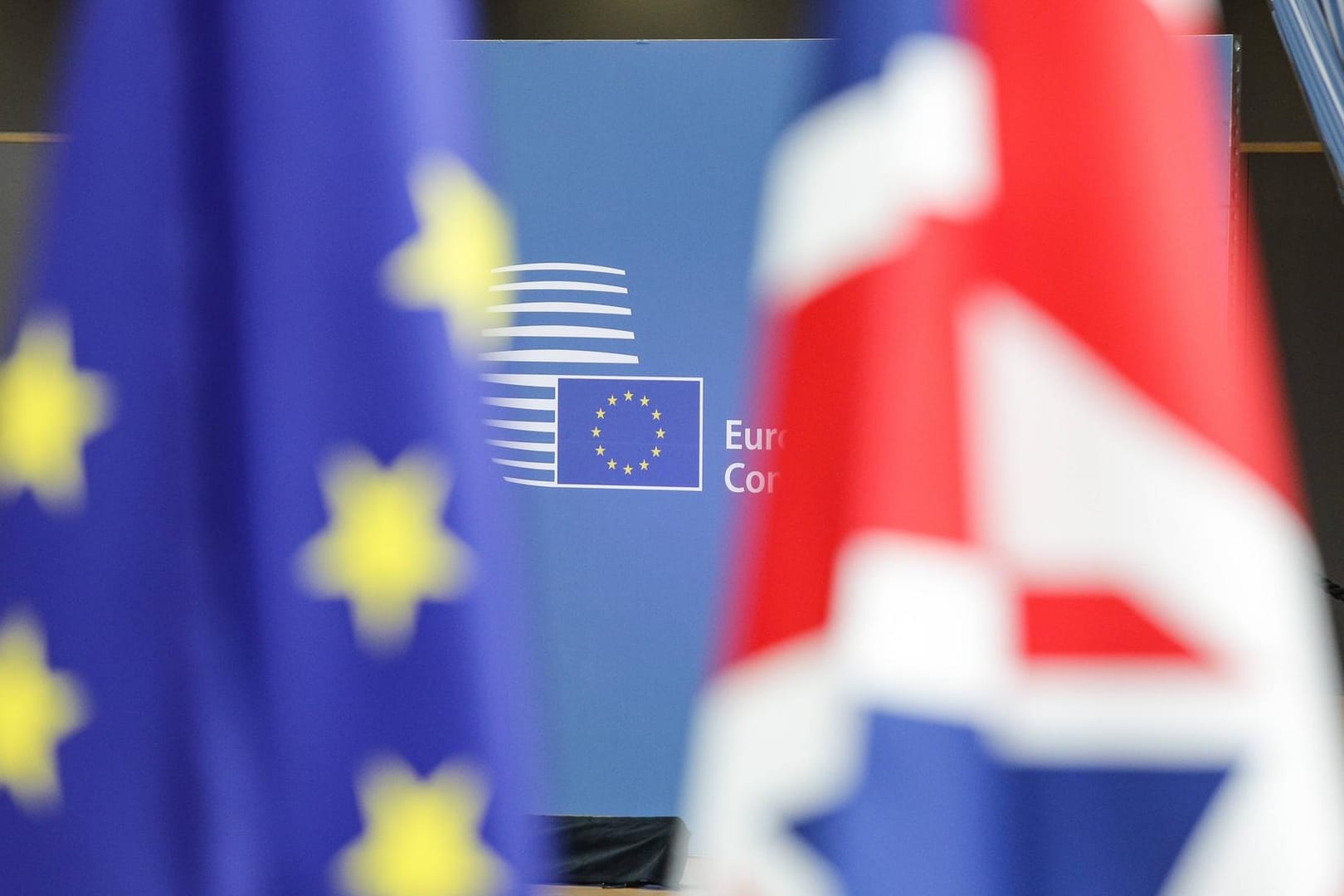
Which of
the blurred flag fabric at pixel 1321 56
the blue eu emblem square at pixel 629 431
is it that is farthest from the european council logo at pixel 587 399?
the blurred flag fabric at pixel 1321 56

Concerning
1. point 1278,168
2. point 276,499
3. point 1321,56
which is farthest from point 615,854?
point 1278,168

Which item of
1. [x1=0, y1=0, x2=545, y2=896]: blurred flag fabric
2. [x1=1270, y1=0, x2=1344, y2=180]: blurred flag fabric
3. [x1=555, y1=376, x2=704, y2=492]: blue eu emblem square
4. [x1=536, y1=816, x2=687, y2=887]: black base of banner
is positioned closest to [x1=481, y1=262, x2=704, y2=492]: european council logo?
[x1=555, y1=376, x2=704, y2=492]: blue eu emblem square

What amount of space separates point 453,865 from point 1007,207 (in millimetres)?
338

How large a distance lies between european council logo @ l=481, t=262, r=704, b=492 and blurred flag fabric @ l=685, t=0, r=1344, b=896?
2.95 metres

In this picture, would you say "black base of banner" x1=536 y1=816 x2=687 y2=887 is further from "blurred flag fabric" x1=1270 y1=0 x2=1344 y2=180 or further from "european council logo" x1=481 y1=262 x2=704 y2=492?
"blurred flag fabric" x1=1270 y1=0 x2=1344 y2=180

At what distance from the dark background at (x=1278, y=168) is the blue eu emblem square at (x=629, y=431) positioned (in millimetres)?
3311

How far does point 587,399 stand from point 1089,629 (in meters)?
3.03

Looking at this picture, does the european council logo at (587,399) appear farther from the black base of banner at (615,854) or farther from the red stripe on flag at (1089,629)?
the red stripe on flag at (1089,629)

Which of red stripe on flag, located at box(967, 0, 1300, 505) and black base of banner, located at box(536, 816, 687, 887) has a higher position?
red stripe on flag, located at box(967, 0, 1300, 505)

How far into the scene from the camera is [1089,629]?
0.52 meters

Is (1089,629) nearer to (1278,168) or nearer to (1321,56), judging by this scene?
(1321,56)

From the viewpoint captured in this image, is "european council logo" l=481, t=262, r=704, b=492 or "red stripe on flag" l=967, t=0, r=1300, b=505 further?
"european council logo" l=481, t=262, r=704, b=492

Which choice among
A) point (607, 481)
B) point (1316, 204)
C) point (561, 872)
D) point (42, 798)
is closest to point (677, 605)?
point (607, 481)

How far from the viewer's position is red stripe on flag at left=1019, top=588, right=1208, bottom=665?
0.51 metres
